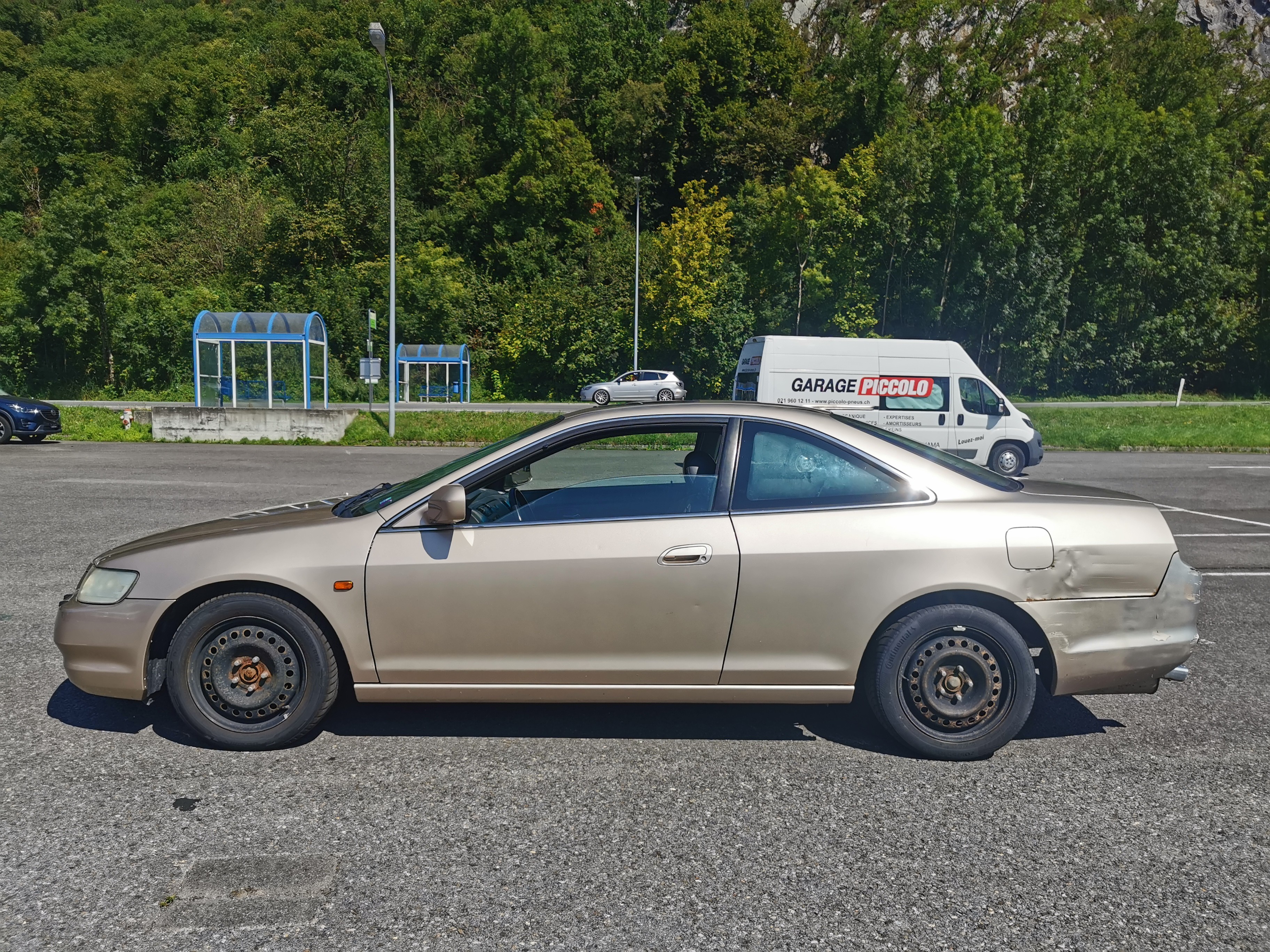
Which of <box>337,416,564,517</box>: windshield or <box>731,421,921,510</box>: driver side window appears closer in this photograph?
<box>731,421,921,510</box>: driver side window

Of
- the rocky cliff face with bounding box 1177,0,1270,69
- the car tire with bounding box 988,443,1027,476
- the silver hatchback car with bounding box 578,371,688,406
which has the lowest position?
the car tire with bounding box 988,443,1027,476

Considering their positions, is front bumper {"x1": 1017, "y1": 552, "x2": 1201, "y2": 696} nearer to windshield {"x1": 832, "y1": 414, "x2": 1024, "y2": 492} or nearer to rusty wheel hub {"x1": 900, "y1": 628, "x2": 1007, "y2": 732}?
rusty wheel hub {"x1": 900, "y1": 628, "x2": 1007, "y2": 732}

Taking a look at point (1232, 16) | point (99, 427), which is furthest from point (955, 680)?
point (1232, 16)

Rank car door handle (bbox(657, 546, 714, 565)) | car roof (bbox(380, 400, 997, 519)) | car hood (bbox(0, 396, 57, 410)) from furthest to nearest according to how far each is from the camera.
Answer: car hood (bbox(0, 396, 57, 410)) < car roof (bbox(380, 400, 997, 519)) < car door handle (bbox(657, 546, 714, 565))

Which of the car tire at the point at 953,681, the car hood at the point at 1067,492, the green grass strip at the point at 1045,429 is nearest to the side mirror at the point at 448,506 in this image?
the car tire at the point at 953,681

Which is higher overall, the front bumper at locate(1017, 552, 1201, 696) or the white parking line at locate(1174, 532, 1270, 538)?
the front bumper at locate(1017, 552, 1201, 696)

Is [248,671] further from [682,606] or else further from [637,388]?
[637,388]

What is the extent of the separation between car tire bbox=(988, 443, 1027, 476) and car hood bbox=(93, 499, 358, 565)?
16461 millimetres

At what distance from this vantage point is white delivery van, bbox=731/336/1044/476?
18562mm

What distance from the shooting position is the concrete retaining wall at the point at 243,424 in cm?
2467

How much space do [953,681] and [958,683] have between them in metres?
0.03

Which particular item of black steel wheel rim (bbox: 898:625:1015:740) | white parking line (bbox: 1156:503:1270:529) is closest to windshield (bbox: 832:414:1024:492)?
black steel wheel rim (bbox: 898:625:1015:740)

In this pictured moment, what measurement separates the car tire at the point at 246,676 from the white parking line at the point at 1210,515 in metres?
10.3

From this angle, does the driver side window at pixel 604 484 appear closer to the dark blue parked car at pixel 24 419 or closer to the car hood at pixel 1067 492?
the car hood at pixel 1067 492
